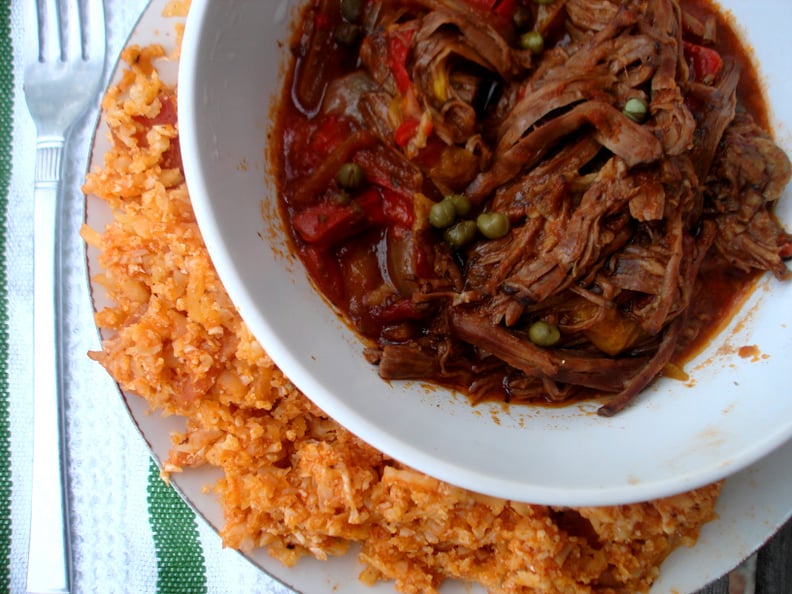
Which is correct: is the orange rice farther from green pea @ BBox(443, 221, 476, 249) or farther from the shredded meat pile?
green pea @ BBox(443, 221, 476, 249)

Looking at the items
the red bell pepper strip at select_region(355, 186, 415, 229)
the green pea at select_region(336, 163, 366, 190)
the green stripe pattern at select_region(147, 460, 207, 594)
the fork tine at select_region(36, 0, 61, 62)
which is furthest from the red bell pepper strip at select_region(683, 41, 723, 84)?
the green stripe pattern at select_region(147, 460, 207, 594)

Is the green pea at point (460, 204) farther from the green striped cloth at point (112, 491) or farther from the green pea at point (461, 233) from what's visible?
the green striped cloth at point (112, 491)

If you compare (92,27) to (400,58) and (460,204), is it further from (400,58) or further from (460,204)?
(460,204)

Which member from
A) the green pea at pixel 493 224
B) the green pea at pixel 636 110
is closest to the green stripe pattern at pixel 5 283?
the green pea at pixel 493 224

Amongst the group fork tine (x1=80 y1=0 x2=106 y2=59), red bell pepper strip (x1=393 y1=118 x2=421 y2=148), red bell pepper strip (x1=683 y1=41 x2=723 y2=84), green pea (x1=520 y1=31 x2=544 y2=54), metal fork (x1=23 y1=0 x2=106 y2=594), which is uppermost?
red bell pepper strip (x1=683 y1=41 x2=723 y2=84)

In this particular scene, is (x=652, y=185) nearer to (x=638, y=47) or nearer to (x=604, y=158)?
(x=604, y=158)

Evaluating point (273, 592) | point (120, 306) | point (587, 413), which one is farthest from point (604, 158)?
point (273, 592)

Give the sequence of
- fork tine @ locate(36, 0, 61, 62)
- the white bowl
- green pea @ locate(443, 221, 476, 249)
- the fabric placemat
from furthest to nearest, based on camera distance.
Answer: the fabric placemat < fork tine @ locate(36, 0, 61, 62) < green pea @ locate(443, 221, 476, 249) < the white bowl
